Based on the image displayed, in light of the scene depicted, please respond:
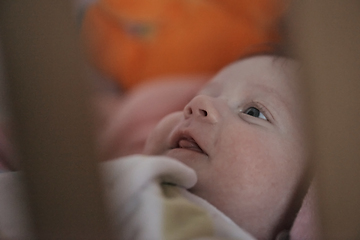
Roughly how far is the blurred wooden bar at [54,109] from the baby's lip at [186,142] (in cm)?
35

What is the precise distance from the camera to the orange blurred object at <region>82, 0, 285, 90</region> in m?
0.93

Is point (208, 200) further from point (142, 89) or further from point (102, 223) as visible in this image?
point (142, 89)

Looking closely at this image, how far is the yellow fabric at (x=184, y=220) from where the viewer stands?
516 millimetres

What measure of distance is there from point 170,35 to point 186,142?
0.47 m

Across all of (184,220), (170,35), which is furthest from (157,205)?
(170,35)

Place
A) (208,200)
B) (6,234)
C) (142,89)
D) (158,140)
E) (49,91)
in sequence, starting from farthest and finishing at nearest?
(142,89) → (158,140) → (208,200) → (6,234) → (49,91)

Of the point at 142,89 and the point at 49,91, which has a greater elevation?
the point at 142,89

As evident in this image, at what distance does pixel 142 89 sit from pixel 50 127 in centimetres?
68

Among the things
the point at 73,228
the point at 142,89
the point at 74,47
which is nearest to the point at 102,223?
the point at 73,228

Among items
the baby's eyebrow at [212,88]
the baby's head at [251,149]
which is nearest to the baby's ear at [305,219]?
the baby's head at [251,149]

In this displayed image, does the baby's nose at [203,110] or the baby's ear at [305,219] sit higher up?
the baby's nose at [203,110]

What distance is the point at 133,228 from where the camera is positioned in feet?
1.60

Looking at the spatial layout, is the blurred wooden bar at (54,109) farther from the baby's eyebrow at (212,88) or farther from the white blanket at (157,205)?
the baby's eyebrow at (212,88)

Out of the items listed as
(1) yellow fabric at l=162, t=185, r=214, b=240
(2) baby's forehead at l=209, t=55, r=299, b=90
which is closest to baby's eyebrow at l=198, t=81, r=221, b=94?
(2) baby's forehead at l=209, t=55, r=299, b=90
